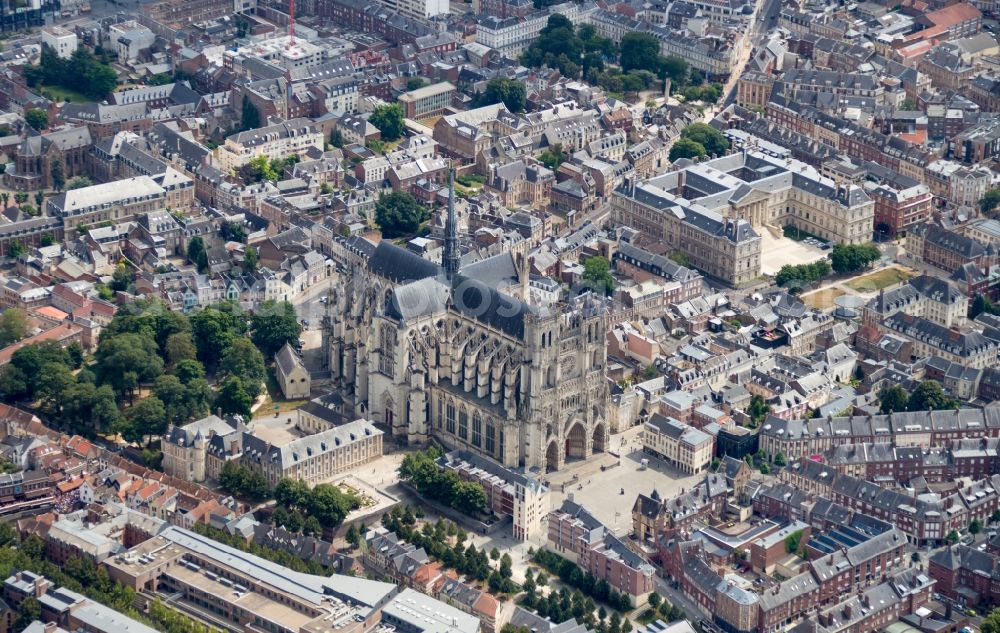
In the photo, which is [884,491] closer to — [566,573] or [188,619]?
[566,573]

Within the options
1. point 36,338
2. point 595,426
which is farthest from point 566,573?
point 36,338

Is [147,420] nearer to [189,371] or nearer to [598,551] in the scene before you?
[189,371]

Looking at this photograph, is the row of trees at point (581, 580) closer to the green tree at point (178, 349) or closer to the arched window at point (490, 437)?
the arched window at point (490, 437)

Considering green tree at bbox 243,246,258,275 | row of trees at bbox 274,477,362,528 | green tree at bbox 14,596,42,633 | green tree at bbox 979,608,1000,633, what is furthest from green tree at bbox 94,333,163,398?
green tree at bbox 979,608,1000,633

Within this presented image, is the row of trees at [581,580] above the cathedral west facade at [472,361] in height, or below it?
below

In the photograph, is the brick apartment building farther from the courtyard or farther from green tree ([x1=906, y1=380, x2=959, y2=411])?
green tree ([x1=906, y1=380, x2=959, y2=411])

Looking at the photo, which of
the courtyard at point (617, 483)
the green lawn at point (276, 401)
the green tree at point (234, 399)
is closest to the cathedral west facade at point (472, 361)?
the courtyard at point (617, 483)

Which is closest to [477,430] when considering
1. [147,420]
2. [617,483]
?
[617,483]
